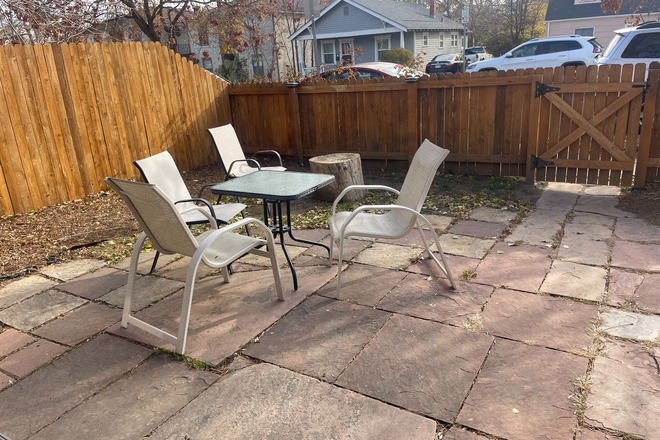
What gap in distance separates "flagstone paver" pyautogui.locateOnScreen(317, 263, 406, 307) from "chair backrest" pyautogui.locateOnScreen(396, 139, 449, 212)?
0.56m

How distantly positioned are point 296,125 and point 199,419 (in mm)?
6135

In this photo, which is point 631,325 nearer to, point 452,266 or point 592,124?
point 452,266

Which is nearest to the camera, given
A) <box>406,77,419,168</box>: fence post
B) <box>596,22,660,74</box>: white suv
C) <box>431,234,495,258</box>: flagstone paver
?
<box>431,234,495,258</box>: flagstone paver

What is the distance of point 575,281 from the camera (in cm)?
333

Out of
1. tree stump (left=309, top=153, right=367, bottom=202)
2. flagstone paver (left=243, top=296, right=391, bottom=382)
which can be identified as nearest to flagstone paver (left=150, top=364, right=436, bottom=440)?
flagstone paver (left=243, top=296, right=391, bottom=382)

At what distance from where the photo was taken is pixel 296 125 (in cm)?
775

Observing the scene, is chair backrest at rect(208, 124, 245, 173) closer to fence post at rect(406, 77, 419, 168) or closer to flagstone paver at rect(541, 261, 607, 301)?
fence post at rect(406, 77, 419, 168)

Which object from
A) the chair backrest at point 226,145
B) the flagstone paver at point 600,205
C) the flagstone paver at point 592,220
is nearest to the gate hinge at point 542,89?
the flagstone paver at point 600,205

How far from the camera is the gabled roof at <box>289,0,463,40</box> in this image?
2475 centimetres

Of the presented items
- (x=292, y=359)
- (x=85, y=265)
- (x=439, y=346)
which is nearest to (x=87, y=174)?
(x=85, y=265)

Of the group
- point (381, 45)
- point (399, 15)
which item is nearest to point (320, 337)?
point (381, 45)

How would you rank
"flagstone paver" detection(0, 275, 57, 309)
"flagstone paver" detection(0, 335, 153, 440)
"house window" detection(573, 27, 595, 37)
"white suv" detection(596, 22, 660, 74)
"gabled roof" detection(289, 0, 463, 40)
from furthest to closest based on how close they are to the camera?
"gabled roof" detection(289, 0, 463, 40)
"house window" detection(573, 27, 595, 37)
"white suv" detection(596, 22, 660, 74)
"flagstone paver" detection(0, 275, 57, 309)
"flagstone paver" detection(0, 335, 153, 440)

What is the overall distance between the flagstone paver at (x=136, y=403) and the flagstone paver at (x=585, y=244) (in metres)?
2.97

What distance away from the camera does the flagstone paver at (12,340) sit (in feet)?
9.20
